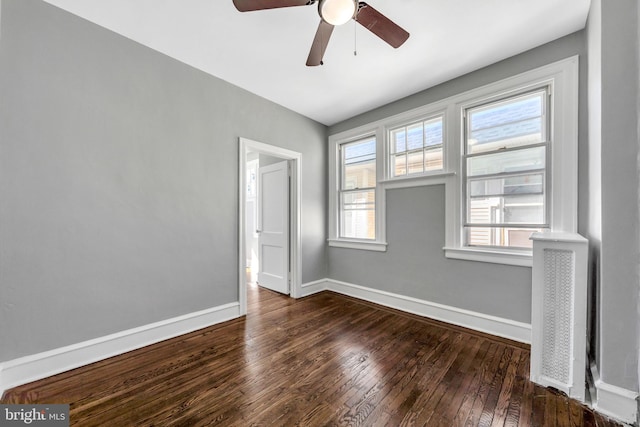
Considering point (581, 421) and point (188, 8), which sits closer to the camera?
point (581, 421)

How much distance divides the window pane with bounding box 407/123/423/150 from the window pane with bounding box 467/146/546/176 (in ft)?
2.14

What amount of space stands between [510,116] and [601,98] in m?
0.99

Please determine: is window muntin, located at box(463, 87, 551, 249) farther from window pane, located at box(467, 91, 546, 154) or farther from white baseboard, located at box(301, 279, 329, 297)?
white baseboard, located at box(301, 279, 329, 297)

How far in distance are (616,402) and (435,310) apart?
4.85ft

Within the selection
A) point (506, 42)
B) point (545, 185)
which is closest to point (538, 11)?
point (506, 42)

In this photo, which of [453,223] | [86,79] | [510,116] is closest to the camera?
[86,79]

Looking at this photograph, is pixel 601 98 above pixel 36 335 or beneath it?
above

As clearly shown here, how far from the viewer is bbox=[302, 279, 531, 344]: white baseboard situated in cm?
238

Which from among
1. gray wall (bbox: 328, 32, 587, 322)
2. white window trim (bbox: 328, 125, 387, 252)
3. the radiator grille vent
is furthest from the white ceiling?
the radiator grille vent

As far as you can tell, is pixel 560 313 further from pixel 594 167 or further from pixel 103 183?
pixel 103 183

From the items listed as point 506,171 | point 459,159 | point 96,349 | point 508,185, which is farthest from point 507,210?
point 96,349

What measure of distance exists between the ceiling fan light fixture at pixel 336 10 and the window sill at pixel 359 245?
2573 mm

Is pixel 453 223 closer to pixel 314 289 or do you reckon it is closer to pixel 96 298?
pixel 314 289

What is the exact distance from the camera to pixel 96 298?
205 cm
